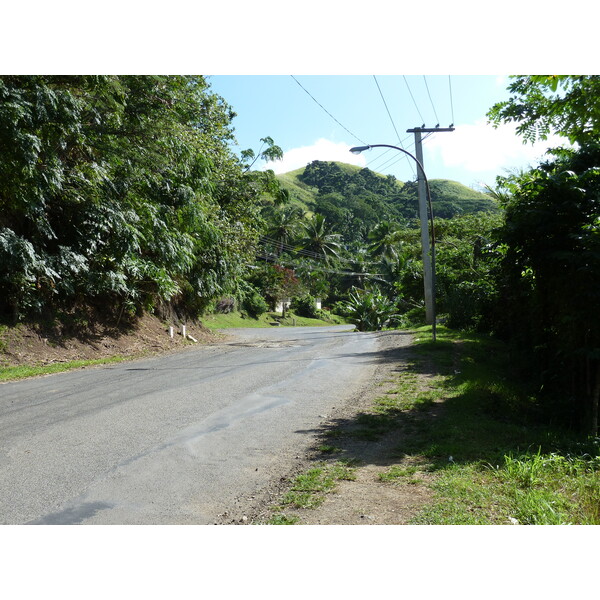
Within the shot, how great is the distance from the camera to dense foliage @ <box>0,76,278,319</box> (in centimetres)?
1027

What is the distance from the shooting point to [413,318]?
2634cm

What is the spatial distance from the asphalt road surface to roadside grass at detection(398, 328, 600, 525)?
1483 millimetres

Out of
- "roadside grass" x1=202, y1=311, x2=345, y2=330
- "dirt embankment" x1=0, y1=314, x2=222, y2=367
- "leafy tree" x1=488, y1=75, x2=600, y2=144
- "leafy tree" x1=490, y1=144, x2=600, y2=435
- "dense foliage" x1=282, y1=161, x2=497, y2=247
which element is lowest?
"roadside grass" x1=202, y1=311, x2=345, y2=330

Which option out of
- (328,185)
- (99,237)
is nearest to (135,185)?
(99,237)

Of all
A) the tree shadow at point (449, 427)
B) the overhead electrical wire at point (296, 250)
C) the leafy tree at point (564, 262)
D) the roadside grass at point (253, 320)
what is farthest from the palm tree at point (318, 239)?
the leafy tree at point (564, 262)

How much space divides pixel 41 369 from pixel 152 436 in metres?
5.84

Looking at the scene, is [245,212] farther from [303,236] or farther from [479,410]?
[303,236]

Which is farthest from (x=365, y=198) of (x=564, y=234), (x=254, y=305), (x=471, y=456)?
(x=471, y=456)

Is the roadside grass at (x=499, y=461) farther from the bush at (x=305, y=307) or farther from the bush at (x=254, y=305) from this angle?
the bush at (x=305, y=307)

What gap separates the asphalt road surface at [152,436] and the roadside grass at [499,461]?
1.48 m

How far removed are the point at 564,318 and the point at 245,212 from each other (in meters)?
17.7

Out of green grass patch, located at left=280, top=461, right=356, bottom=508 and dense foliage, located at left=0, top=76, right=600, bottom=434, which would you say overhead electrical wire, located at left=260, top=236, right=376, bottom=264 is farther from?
green grass patch, located at left=280, top=461, right=356, bottom=508

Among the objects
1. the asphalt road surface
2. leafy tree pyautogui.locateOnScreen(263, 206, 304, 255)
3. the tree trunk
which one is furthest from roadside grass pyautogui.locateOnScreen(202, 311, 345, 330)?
the tree trunk

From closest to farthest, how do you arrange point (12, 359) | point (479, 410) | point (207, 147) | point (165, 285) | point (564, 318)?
point (564, 318), point (479, 410), point (12, 359), point (165, 285), point (207, 147)
